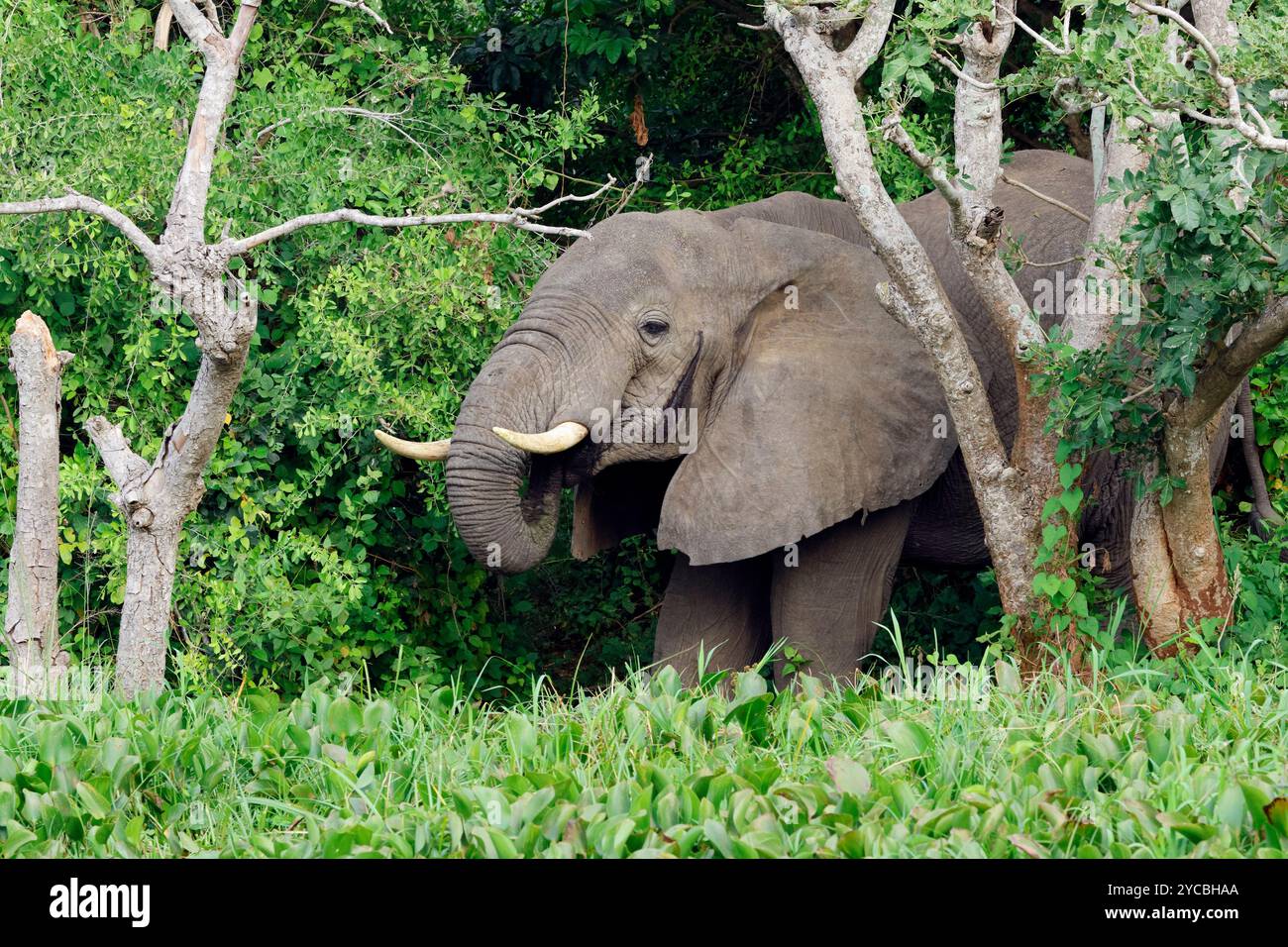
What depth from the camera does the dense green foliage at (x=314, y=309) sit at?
25.6ft

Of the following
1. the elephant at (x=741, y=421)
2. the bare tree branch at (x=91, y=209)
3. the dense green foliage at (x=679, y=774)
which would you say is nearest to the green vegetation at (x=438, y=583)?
the dense green foliage at (x=679, y=774)

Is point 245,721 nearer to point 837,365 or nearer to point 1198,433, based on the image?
point 837,365

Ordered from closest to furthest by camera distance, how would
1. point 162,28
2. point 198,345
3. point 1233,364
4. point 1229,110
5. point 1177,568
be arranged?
point 1229,110 < point 1233,364 < point 198,345 < point 1177,568 < point 162,28

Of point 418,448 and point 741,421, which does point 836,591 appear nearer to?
point 741,421

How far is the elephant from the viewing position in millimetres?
6840

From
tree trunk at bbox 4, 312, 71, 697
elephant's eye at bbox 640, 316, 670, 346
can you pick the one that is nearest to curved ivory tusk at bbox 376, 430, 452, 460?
elephant's eye at bbox 640, 316, 670, 346

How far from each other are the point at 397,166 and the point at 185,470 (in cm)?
256

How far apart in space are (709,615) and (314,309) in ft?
7.33

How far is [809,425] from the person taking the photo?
7145mm

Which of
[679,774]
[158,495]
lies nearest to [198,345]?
[158,495]

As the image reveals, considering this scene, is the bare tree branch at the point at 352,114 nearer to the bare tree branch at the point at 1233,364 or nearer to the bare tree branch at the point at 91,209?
the bare tree branch at the point at 91,209

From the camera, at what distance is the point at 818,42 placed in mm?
6402

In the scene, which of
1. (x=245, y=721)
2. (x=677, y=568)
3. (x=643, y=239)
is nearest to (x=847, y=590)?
(x=677, y=568)

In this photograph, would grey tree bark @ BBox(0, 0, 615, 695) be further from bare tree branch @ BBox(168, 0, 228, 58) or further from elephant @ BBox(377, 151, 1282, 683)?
elephant @ BBox(377, 151, 1282, 683)
